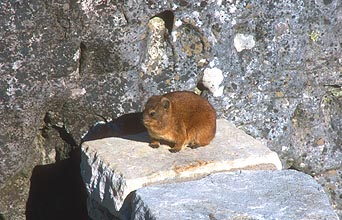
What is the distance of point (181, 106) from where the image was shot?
176 inches

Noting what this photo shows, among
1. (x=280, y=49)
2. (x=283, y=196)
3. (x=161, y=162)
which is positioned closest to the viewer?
(x=283, y=196)

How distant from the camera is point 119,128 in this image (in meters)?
4.74

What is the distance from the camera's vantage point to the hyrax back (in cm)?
438

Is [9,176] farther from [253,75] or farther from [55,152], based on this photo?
[253,75]

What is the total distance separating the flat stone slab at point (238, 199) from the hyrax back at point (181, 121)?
34cm

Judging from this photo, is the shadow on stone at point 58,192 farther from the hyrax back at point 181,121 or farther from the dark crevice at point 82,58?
the hyrax back at point 181,121

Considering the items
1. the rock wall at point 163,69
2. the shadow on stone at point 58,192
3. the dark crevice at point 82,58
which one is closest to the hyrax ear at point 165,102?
the rock wall at point 163,69

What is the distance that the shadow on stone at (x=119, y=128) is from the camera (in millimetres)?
4707

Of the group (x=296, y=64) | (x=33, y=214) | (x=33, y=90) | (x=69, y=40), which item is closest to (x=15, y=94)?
(x=33, y=90)

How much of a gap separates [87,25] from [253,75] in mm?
985

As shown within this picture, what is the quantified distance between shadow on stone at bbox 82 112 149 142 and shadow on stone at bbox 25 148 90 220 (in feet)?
0.41

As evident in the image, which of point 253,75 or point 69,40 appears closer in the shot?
point 69,40

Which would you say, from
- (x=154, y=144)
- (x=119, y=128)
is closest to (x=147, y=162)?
(x=154, y=144)

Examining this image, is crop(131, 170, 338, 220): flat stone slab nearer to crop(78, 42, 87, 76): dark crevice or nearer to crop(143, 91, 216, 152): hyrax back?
crop(143, 91, 216, 152): hyrax back
